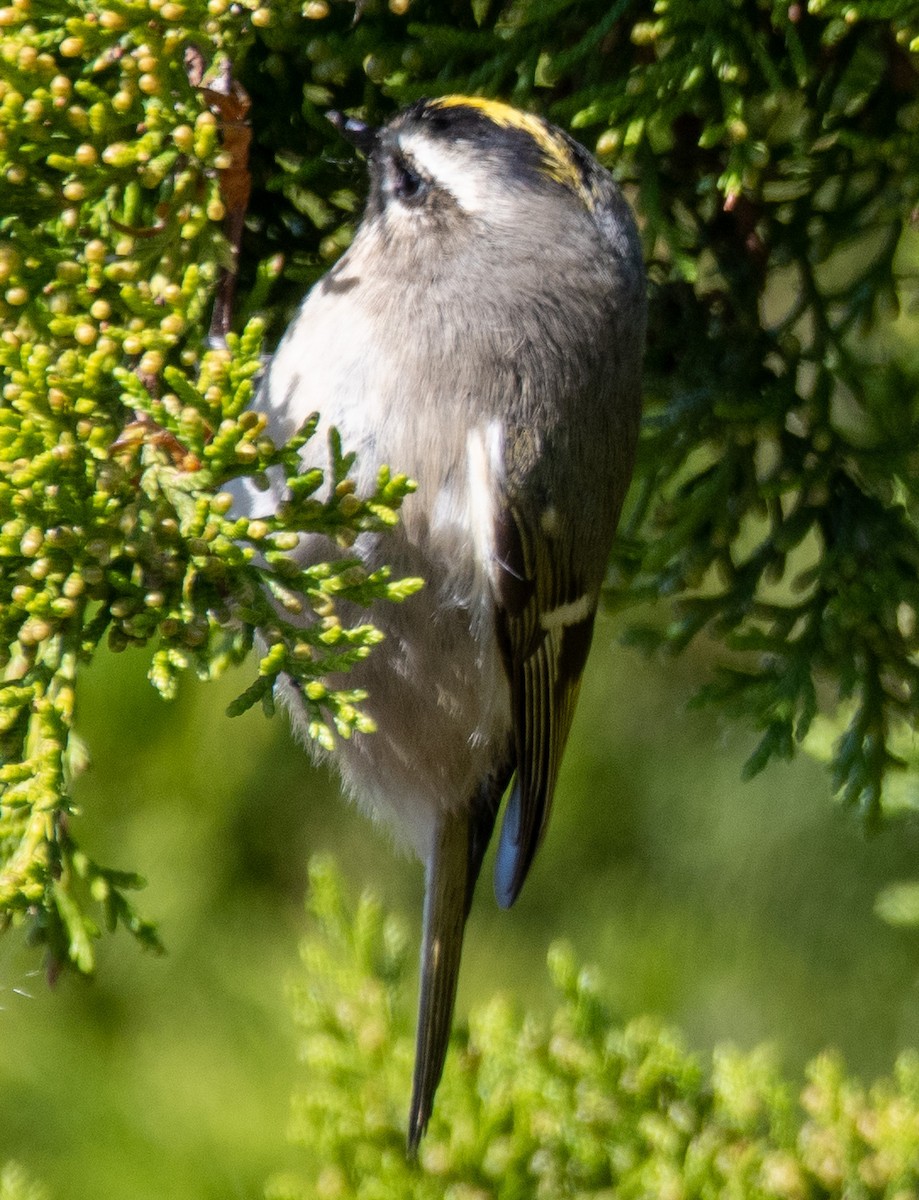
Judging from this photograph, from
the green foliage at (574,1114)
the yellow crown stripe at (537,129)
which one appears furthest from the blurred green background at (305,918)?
the yellow crown stripe at (537,129)

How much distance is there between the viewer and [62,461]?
3.79 ft

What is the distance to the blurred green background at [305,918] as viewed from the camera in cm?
216

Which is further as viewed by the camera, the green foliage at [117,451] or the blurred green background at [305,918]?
the blurred green background at [305,918]

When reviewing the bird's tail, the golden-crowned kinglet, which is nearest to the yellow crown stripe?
the golden-crowned kinglet

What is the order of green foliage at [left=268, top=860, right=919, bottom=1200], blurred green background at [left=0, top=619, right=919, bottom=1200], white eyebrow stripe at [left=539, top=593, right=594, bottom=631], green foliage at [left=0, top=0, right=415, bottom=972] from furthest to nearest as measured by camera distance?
blurred green background at [left=0, top=619, right=919, bottom=1200] → white eyebrow stripe at [left=539, top=593, right=594, bottom=631] → green foliage at [left=268, top=860, right=919, bottom=1200] → green foliage at [left=0, top=0, right=415, bottom=972]

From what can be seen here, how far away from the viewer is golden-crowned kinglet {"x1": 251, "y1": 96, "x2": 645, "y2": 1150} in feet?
4.78

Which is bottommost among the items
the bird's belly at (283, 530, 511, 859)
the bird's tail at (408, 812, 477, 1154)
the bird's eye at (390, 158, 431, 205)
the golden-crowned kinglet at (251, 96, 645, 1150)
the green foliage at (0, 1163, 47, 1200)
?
the green foliage at (0, 1163, 47, 1200)

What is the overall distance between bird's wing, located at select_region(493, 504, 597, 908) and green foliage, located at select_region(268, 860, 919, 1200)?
0.69 feet

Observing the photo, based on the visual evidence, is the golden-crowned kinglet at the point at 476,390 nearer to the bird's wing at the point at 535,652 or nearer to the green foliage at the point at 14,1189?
the bird's wing at the point at 535,652

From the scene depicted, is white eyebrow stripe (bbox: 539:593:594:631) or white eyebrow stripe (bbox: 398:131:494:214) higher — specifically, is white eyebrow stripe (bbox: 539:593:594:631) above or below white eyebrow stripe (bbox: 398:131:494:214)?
below

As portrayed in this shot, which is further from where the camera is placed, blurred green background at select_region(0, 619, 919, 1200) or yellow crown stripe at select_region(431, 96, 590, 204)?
blurred green background at select_region(0, 619, 919, 1200)

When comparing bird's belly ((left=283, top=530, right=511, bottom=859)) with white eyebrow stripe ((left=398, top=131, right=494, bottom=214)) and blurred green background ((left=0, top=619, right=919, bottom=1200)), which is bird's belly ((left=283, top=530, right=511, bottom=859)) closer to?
white eyebrow stripe ((left=398, top=131, right=494, bottom=214))

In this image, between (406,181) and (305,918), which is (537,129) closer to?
(406,181)

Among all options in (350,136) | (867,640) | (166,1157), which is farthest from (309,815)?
(350,136)
